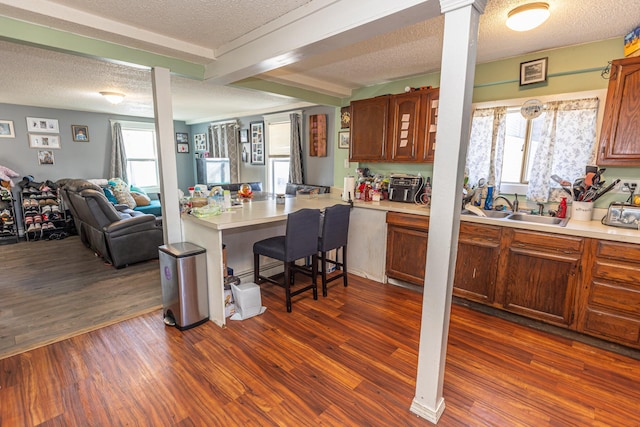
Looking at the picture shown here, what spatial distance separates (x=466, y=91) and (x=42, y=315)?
3573mm

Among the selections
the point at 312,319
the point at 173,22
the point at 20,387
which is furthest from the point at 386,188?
the point at 20,387

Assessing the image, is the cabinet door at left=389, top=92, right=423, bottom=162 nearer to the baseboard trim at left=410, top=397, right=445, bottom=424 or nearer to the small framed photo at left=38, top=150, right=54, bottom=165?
the baseboard trim at left=410, top=397, right=445, bottom=424

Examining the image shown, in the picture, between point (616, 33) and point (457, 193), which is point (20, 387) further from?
point (616, 33)

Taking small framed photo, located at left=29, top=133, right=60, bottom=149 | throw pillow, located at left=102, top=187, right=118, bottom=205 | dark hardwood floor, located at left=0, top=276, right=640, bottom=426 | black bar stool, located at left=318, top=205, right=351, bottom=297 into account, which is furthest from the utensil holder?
small framed photo, located at left=29, top=133, right=60, bottom=149

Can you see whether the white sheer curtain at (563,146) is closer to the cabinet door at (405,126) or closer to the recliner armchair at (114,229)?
the cabinet door at (405,126)

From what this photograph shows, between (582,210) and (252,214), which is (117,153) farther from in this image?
(582,210)

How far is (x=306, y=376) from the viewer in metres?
1.96

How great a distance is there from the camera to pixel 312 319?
8.64 ft

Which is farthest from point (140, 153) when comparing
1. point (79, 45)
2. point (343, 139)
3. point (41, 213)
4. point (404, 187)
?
point (404, 187)

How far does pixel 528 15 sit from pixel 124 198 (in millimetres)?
6304

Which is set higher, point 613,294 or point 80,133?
point 80,133

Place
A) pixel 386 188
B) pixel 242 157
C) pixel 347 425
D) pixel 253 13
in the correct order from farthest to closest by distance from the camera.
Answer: pixel 242 157, pixel 386 188, pixel 253 13, pixel 347 425

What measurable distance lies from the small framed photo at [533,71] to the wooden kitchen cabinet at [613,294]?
58.6 inches

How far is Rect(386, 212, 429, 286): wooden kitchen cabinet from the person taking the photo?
3.02 metres
